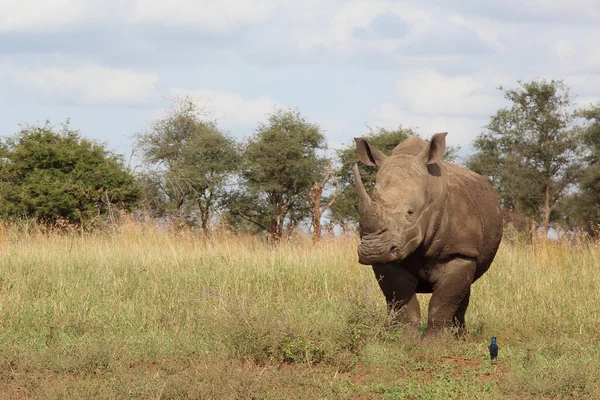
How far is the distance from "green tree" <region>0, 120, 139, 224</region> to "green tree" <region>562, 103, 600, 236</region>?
17.5 meters

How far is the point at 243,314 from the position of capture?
6.96 m

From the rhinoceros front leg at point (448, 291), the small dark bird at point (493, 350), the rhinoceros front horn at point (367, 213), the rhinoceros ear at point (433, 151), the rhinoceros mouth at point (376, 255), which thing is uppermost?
the rhinoceros ear at point (433, 151)

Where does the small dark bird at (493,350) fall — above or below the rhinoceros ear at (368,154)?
below

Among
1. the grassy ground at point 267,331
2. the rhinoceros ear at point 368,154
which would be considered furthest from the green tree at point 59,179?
the rhinoceros ear at point 368,154

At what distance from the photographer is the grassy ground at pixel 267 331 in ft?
19.6

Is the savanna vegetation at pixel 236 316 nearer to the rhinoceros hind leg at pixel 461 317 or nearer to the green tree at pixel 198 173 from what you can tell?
the rhinoceros hind leg at pixel 461 317

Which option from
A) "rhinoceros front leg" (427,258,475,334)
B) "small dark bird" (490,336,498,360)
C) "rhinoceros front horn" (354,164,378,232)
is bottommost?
"small dark bird" (490,336,498,360)

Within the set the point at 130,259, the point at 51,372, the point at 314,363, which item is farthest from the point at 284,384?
the point at 130,259

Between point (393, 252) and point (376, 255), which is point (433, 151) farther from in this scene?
point (376, 255)

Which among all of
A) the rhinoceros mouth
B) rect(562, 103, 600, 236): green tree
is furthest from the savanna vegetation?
rect(562, 103, 600, 236): green tree

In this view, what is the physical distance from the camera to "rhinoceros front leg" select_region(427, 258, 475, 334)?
23.3 ft

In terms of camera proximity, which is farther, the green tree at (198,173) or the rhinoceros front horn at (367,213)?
the green tree at (198,173)

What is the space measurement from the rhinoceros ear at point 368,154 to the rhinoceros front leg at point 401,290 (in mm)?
964

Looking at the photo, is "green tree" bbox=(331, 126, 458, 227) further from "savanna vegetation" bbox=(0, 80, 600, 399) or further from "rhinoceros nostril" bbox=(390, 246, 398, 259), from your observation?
"rhinoceros nostril" bbox=(390, 246, 398, 259)
